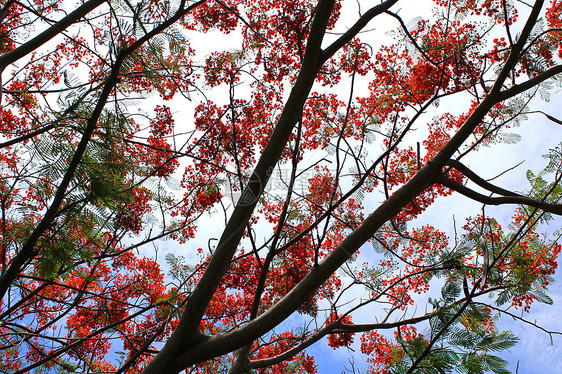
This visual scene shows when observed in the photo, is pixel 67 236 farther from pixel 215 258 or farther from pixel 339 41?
pixel 339 41

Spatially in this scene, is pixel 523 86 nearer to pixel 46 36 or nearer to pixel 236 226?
pixel 236 226

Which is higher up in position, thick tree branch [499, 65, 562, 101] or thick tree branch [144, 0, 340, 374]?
thick tree branch [499, 65, 562, 101]

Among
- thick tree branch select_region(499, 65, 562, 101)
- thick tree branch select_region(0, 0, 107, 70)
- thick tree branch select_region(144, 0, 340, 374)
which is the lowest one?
thick tree branch select_region(144, 0, 340, 374)

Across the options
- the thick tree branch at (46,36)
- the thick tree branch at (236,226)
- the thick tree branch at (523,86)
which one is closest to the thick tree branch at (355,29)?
the thick tree branch at (236,226)

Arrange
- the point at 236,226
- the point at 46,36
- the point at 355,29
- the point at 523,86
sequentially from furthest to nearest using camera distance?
1. the point at 46,36
2. the point at 523,86
3. the point at 355,29
4. the point at 236,226

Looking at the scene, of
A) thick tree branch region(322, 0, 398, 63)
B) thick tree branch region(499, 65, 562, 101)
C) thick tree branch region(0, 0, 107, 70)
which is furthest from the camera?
thick tree branch region(0, 0, 107, 70)

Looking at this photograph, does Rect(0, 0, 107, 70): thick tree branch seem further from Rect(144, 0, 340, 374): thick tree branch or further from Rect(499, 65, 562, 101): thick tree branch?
Rect(499, 65, 562, 101): thick tree branch

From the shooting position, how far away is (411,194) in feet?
6.66

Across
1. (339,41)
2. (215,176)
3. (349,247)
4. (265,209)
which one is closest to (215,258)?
(349,247)

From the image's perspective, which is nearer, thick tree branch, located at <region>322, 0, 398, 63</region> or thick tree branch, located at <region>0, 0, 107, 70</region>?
thick tree branch, located at <region>322, 0, 398, 63</region>

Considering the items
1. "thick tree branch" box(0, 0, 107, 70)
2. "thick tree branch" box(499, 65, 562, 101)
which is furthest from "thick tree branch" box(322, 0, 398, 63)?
"thick tree branch" box(0, 0, 107, 70)

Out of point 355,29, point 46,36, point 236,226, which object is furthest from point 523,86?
point 46,36

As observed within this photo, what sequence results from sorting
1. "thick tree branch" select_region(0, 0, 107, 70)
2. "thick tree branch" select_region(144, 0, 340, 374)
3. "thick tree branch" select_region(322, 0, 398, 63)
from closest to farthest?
"thick tree branch" select_region(144, 0, 340, 374), "thick tree branch" select_region(322, 0, 398, 63), "thick tree branch" select_region(0, 0, 107, 70)

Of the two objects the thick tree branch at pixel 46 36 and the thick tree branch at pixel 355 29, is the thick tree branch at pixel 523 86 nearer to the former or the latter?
the thick tree branch at pixel 355 29
